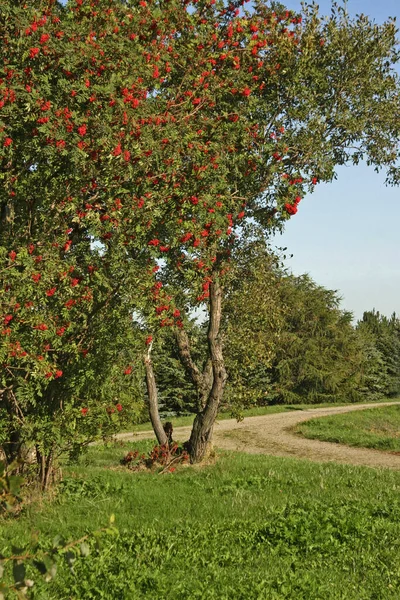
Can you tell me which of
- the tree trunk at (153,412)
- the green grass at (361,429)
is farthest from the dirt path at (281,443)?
the tree trunk at (153,412)

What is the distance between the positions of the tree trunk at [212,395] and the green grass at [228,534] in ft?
7.13

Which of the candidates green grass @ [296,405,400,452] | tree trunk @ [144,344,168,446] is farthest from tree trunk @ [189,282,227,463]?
green grass @ [296,405,400,452]

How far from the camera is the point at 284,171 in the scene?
15.1 m

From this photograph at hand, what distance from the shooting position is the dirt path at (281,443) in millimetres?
18953

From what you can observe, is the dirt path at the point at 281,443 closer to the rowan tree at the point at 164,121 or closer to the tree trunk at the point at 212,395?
the tree trunk at the point at 212,395

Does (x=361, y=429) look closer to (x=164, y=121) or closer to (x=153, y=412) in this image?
(x=153, y=412)

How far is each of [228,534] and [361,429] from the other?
56.3 ft

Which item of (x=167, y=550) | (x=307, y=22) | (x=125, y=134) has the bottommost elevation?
A: (x=167, y=550)

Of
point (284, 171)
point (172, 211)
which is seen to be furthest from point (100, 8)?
point (284, 171)

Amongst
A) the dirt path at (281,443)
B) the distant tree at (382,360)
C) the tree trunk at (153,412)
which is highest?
the distant tree at (382,360)

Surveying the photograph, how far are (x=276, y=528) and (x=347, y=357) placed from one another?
40963mm

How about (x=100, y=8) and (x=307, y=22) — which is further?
(x=307, y=22)

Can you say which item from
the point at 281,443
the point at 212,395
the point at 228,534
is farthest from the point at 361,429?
the point at 228,534

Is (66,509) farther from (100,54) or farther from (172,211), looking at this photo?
(100,54)
